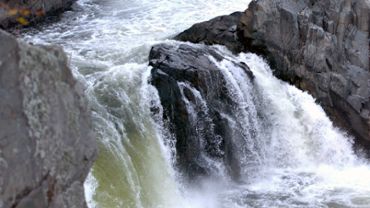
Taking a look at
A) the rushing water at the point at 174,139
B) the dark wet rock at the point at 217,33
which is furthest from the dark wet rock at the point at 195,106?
the dark wet rock at the point at 217,33

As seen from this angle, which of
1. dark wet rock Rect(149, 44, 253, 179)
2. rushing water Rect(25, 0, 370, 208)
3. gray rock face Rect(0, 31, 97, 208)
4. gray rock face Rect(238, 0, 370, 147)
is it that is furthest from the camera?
gray rock face Rect(238, 0, 370, 147)

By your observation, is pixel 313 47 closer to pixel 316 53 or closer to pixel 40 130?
pixel 316 53

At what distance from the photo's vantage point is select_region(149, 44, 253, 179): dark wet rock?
8.00 m

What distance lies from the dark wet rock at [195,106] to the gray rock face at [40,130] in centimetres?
470

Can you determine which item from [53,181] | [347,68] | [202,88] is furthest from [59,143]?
[347,68]

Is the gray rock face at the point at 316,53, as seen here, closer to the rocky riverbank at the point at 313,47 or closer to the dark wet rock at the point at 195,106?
the rocky riverbank at the point at 313,47

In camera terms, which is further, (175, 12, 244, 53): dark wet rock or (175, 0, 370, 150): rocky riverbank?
(175, 12, 244, 53): dark wet rock

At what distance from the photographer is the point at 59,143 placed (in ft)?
9.92

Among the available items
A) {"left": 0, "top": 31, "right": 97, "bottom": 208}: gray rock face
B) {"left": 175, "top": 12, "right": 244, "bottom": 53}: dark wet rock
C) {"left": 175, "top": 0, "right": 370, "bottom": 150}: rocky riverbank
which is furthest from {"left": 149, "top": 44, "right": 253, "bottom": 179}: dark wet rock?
{"left": 0, "top": 31, "right": 97, "bottom": 208}: gray rock face

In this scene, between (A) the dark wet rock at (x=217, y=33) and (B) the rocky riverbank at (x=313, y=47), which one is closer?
(B) the rocky riverbank at (x=313, y=47)

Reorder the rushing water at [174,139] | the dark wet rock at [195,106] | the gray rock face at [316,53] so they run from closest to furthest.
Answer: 1. the rushing water at [174,139]
2. the dark wet rock at [195,106]
3. the gray rock face at [316,53]

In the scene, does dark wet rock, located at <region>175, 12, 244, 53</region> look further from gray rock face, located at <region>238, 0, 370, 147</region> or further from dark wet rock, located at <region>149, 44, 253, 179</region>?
dark wet rock, located at <region>149, 44, 253, 179</region>

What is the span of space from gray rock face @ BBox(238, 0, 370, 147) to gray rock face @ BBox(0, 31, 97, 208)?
7.55 meters

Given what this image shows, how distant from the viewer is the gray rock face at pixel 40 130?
2.73m
